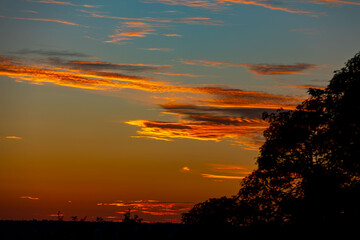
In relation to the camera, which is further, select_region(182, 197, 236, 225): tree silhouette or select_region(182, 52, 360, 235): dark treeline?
select_region(182, 197, 236, 225): tree silhouette

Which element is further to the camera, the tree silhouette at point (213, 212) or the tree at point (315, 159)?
the tree silhouette at point (213, 212)

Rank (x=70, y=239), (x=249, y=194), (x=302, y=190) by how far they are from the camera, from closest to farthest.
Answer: (x=302, y=190), (x=249, y=194), (x=70, y=239)

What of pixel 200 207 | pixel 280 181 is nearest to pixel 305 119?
pixel 280 181

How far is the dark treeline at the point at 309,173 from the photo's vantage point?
45.8 metres

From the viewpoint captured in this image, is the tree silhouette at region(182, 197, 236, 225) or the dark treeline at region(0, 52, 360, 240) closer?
the dark treeline at region(0, 52, 360, 240)

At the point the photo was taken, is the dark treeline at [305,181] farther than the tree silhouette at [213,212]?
No

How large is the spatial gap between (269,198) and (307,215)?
15.2 feet

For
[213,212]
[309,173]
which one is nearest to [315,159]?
[309,173]

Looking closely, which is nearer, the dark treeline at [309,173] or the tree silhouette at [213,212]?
the dark treeline at [309,173]

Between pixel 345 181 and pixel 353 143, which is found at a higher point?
pixel 353 143

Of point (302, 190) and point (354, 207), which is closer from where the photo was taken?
point (354, 207)

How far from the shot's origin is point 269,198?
49812 millimetres

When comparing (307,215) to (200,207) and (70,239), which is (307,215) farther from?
(70,239)

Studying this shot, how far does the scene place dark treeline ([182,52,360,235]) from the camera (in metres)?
45.8
